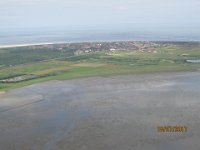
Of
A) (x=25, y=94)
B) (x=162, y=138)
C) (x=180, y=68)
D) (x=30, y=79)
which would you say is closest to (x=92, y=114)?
(x=162, y=138)

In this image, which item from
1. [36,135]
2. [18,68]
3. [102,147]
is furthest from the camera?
[18,68]

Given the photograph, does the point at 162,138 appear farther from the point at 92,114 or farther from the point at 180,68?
the point at 180,68
